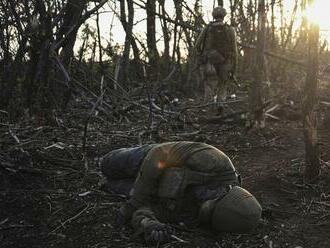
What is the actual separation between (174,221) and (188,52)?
11075 mm

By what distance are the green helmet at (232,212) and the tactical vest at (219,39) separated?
549cm

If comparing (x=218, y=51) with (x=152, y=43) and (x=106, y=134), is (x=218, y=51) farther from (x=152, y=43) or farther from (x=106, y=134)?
(x=152, y=43)

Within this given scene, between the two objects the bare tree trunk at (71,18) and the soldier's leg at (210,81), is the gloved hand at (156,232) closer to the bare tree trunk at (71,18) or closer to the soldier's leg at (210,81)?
the bare tree trunk at (71,18)

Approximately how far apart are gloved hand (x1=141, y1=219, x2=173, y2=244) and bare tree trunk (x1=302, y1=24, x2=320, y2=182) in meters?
2.09

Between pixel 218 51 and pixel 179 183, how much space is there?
5.53m

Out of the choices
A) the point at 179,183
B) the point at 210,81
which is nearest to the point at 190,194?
the point at 179,183

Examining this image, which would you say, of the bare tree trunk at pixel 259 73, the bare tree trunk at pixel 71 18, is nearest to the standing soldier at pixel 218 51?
the bare tree trunk at pixel 259 73

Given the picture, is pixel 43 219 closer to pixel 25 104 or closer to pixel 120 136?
pixel 120 136

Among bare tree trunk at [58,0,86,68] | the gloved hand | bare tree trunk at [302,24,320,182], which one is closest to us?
the gloved hand

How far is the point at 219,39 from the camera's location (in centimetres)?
931

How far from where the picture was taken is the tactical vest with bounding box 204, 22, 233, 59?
30.3 feet

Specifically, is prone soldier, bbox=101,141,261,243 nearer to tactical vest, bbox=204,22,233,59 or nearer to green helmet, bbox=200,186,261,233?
green helmet, bbox=200,186,261,233

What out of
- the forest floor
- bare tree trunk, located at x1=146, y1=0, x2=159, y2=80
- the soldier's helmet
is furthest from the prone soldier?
bare tree trunk, located at x1=146, y1=0, x2=159, y2=80

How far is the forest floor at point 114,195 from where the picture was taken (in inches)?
166
